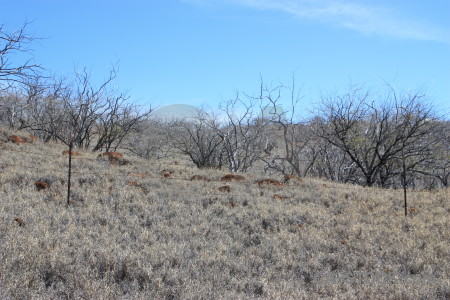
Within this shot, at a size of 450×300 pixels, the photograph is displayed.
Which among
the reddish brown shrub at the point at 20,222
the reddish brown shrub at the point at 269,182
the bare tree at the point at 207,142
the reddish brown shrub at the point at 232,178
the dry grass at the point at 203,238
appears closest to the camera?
the dry grass at the point at 203,238

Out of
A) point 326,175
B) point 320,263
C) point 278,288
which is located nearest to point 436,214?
point 320,263

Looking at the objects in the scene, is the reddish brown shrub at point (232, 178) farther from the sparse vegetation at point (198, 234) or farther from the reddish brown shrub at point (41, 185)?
the reddish brown shrub at point (41, 185)

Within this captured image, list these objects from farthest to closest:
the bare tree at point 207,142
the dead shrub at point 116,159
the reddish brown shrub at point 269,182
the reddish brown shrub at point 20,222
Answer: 1. the bare tree at point 207,142
2. the dead shrub at point 116,159
3. the reddish brown shrub at point 269,182
4. the reddish brown shrub at point 20,222

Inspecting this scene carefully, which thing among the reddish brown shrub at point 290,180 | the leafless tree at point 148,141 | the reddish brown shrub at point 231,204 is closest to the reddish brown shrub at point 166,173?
the reddish brown shrub at point 231,204

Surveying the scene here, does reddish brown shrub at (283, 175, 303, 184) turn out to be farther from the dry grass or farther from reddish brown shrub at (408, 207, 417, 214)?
reddish brown shrub at (408, 207, 417, 214)

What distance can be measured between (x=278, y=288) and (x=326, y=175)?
18657 millimetres

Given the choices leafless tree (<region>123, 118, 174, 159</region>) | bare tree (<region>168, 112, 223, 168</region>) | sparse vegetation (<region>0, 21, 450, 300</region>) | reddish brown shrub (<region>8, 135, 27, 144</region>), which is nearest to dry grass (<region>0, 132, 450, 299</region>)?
sparse vegetation (<region>0, 21, 450, 300</region>)

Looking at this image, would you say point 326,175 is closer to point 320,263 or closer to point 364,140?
point 364,140

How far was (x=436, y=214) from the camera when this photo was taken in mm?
10586

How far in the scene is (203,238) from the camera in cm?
796

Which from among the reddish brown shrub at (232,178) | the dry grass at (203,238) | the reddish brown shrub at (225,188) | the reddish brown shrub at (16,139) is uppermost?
the reddish brown shrub at (16,139)

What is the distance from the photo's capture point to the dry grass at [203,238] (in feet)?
17.6

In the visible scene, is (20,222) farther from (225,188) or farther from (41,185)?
(225,188)

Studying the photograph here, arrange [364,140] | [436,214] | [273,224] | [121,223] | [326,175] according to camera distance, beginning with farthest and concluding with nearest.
Answer: [326,175], [364,140], [436,214], [273,224], [121,223]
